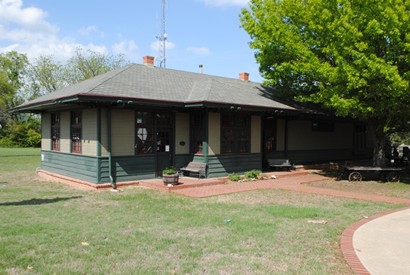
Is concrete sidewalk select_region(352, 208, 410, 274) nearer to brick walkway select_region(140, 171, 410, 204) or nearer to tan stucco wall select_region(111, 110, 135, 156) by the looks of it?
brick walkway select_region(140, 171, 410, 204)

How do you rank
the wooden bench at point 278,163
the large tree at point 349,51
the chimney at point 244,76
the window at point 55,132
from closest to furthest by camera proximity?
the large tree at point 349,51 < the window at point 55,132 < the wooden bench at point 278,163 < the chimney at point 244,76

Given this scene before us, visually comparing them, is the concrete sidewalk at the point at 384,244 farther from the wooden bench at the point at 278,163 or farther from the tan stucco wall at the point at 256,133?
the wooden bench at the point at 278,163

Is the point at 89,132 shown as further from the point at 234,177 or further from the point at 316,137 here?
the point at 316,137

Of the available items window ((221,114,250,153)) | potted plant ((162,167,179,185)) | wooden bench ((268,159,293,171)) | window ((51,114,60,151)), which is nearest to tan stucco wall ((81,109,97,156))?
potted plant ((162,167,179,185))

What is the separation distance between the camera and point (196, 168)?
13875mm

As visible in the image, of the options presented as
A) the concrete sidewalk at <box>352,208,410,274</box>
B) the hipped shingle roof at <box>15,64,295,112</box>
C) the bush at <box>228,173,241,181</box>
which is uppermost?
the hipped shingle roof at <box>15,64,295,112</box>

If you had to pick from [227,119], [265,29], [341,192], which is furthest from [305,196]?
[265,29]

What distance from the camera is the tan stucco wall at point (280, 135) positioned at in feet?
58.0

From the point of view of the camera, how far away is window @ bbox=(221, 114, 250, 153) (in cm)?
1454

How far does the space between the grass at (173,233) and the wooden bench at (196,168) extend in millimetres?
3058

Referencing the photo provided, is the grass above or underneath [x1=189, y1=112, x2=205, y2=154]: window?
underneath

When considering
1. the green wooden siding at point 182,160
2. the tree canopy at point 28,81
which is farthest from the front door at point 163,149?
the tree canopy at point 28,81

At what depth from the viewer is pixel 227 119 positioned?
48.0 ft

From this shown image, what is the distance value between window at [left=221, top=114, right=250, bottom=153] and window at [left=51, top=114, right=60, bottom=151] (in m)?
6.97
